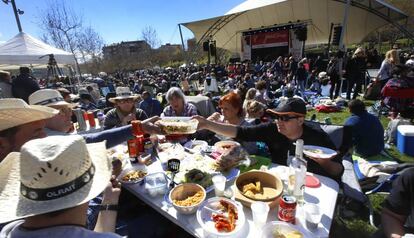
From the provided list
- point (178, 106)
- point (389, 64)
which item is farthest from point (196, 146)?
point (389, 64)

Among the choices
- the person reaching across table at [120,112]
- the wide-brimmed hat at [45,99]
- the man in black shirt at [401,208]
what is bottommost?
the man in black shirt at [401,208]

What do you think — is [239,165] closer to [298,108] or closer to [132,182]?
[298,108]

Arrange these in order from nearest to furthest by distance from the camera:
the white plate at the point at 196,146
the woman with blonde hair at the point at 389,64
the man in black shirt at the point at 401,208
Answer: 1. the man in black shirt at the point at 401,208
2. the white plate at the point at 196,146
3. the woman with blonde hair at the point at 389,64

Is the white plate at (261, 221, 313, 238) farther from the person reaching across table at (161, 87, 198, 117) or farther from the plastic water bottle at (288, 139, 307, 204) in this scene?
the person reaching across table at (161, 87, 198, 117)

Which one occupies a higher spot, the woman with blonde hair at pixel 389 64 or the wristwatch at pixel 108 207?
the woman with blonde hair at pixel 389 64

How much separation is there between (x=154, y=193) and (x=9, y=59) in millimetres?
7618

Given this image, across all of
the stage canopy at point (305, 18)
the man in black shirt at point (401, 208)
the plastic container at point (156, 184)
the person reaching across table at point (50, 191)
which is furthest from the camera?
the stage canopy at point (305, 18)

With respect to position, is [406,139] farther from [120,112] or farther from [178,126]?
[120,112]

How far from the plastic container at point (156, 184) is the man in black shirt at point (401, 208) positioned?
1.76 m

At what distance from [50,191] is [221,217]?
1.02 meters

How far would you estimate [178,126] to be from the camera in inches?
102

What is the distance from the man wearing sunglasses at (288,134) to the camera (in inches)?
83.4

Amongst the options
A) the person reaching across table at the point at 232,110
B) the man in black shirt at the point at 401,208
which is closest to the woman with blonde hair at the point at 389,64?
the person reaching across table at the point at 232,110

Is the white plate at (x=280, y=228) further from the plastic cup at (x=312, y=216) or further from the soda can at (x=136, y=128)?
the soda can at (x=136, y=128)
